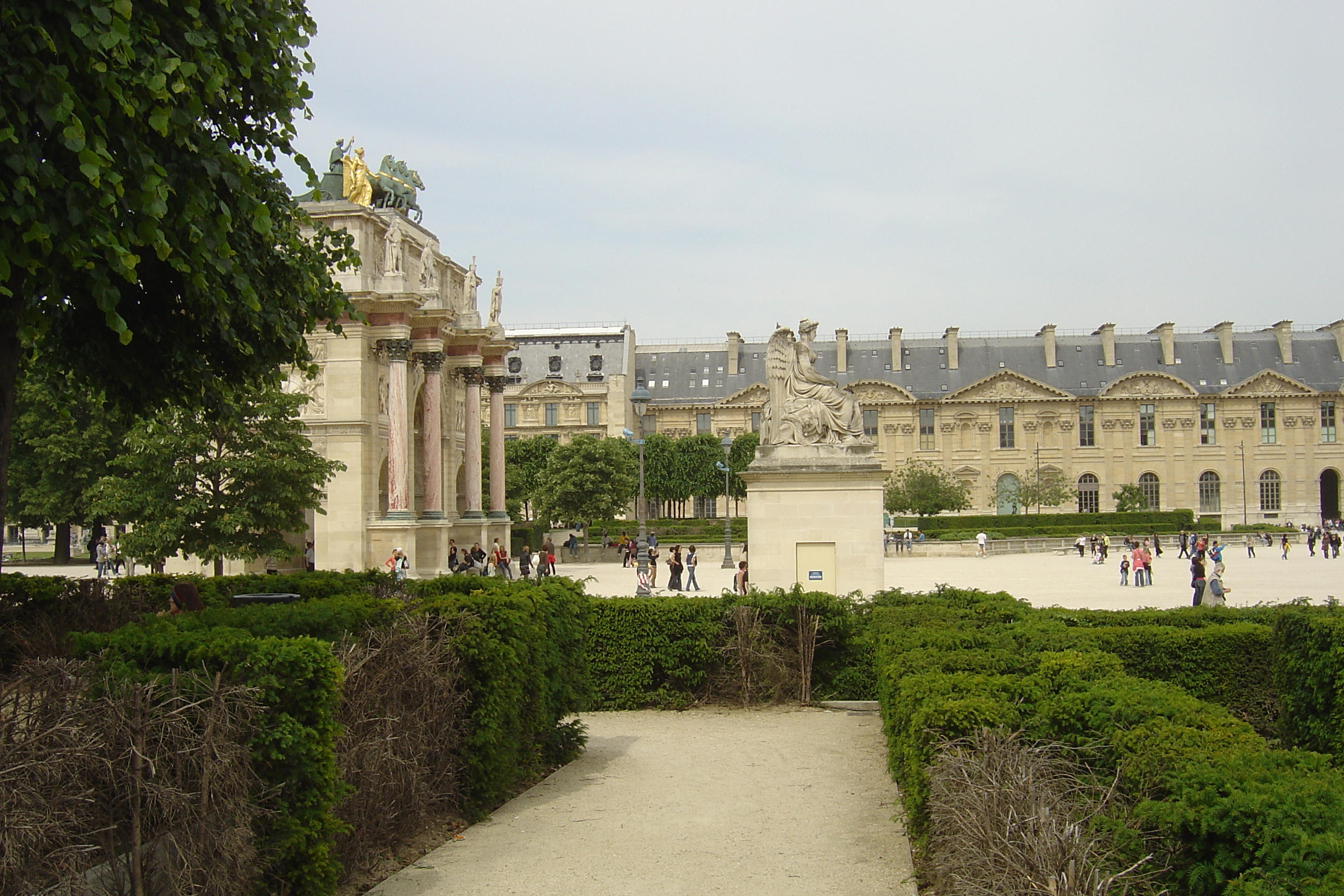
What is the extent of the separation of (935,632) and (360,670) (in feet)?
18.4

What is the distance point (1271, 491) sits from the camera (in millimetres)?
90812

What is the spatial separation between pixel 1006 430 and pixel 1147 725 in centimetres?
8960

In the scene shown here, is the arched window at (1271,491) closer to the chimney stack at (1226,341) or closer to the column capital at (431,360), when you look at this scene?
the chimney stack at (1226,341)

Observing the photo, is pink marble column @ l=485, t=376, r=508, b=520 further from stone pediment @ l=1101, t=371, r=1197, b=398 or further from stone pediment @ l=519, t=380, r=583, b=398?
stone pediment @ l=1101, t=371, r=1197, b=398

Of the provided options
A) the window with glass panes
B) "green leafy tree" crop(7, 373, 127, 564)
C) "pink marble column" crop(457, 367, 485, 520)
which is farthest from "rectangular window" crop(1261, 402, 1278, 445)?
"green leafy tree" crop(7, 373, 127, 564)

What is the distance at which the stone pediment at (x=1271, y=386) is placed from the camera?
89.6m

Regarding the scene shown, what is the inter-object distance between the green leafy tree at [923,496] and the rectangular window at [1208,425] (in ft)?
73.9

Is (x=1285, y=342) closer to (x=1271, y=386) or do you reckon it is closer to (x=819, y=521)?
(x=1271, y=386)

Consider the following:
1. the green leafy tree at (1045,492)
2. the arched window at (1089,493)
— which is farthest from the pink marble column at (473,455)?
the arched window at (1089,493)

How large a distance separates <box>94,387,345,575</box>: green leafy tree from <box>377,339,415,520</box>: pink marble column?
28.6 feet

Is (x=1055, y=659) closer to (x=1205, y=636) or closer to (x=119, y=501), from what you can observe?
(x=1205, y=636)

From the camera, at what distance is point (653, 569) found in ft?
111

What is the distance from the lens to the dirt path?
751cm

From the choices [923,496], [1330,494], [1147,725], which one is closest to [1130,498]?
[923,496]
